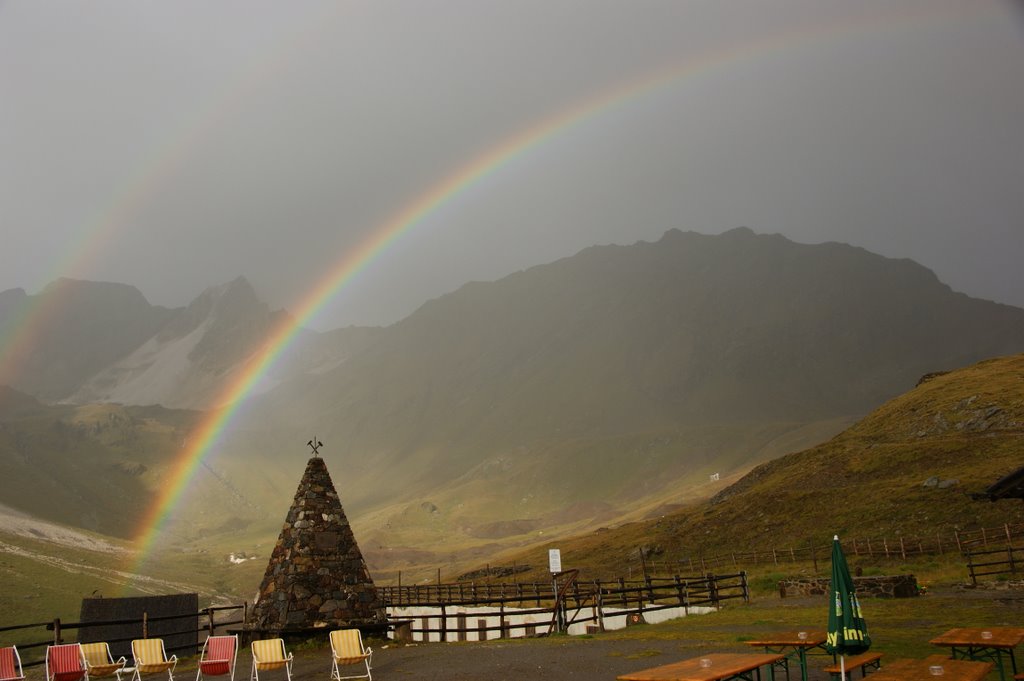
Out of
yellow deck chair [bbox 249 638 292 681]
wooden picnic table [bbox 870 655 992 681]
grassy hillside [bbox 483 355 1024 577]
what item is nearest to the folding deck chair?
yellow deck chair [bbox 249 638 292 681]

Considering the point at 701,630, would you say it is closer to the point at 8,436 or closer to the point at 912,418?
the point at 912,418

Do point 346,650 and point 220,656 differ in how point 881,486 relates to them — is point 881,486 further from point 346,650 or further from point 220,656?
point 220,656

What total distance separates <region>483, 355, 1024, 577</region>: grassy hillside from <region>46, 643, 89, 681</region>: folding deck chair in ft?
142

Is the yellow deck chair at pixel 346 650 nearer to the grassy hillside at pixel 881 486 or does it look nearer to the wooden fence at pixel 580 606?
the wooden fence at pixel 580 606

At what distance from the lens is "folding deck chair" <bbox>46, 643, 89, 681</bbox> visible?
11.5 metres

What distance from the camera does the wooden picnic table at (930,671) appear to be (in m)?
6.90

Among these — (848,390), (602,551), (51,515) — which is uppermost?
(848,390)

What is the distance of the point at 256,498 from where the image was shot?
198875mm

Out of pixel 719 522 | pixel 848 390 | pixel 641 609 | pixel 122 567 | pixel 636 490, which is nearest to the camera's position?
pixel 641 609

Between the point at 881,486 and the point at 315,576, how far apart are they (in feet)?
173

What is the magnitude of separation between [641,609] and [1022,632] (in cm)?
1614

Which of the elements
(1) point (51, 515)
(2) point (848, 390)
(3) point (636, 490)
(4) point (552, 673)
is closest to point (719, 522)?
(4) point (552, 673)

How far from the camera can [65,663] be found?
11758 mm

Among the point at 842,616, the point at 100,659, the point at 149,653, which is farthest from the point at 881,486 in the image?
the point at 100,659
